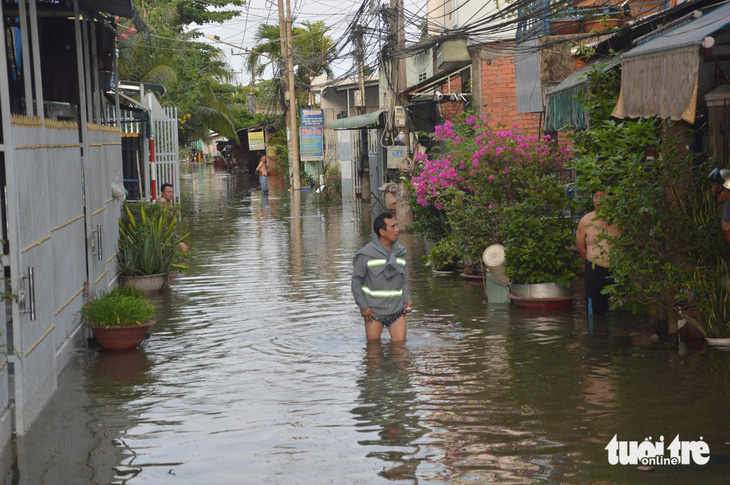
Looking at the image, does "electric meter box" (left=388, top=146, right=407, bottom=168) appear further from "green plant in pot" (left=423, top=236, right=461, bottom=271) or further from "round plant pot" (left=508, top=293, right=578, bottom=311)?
"round plant pot" (left=508, top=293, right=578, bottom=311)

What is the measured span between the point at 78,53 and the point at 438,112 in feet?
53.5

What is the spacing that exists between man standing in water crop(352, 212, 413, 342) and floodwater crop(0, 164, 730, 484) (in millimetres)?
440

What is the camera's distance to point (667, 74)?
8.89 metres

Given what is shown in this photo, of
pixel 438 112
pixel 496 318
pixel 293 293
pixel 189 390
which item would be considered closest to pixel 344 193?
pixel 438 112

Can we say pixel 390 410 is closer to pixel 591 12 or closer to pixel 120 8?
pixel 120 8

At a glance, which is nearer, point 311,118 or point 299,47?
point 311,118

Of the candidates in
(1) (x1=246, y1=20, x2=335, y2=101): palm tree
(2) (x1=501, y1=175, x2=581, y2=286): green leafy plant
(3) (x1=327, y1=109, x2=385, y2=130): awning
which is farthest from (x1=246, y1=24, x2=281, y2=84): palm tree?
(2) (x1=501, y1=175, x2=581, y2=286): green leafy plant

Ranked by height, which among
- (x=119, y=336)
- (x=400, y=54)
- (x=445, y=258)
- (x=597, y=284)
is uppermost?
(x=400, y=54)

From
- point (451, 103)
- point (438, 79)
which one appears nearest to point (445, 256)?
point (438, 79)

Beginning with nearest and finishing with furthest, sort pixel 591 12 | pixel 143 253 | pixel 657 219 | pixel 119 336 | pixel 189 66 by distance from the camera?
pixel 657 219, pixel 119 336, pixel 143 253, pixel 591 12, pixel 189 66

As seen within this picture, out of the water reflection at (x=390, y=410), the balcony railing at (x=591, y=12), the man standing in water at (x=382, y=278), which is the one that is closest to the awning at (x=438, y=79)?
the balcony railing at (x=591, y=12)

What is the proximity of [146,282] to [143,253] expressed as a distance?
1.48 feet

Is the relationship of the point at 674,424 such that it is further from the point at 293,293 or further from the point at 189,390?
the point at 293,293

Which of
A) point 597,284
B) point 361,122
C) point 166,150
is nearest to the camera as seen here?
point 597,284
